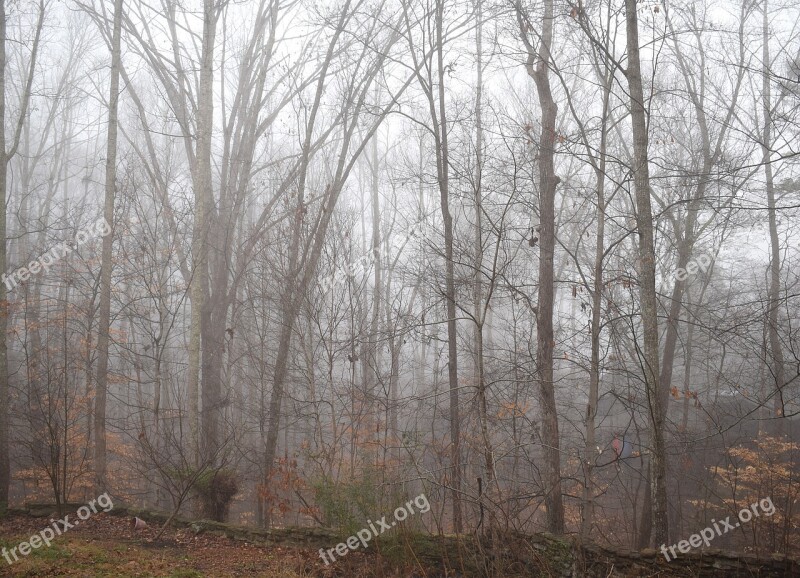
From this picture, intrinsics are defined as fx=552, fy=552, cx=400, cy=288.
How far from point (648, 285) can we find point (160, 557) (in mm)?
6312

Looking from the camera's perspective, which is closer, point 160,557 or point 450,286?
point 160,557

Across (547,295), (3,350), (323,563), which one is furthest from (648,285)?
(3,350)

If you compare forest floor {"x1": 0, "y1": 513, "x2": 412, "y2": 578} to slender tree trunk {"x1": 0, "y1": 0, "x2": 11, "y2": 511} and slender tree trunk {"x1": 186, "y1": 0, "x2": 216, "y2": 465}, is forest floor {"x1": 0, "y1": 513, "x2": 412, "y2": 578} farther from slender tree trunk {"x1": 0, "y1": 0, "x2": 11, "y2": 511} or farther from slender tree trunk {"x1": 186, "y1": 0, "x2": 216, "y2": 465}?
slender tree trunk {"x1": 186, "y1": 0, "x2": 216, "y2": 465}

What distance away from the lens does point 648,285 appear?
19.9 feet

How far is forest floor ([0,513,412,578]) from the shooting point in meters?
5.58

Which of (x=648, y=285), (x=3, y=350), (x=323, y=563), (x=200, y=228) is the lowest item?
(x=323, y=563)

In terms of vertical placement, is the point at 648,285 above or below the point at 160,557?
above

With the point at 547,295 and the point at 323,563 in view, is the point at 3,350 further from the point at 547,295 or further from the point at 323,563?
the point at 547,295

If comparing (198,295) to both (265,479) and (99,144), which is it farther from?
(99,144)

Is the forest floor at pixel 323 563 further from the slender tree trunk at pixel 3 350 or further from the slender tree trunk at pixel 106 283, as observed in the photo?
the slender tree trunk at pixel 106 283

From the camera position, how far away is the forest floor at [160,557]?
5.58 m

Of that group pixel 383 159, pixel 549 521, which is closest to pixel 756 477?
pixel 549 521

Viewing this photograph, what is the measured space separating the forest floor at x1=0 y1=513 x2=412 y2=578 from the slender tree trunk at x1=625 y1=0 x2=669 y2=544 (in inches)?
111

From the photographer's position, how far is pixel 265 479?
9.21 metres
